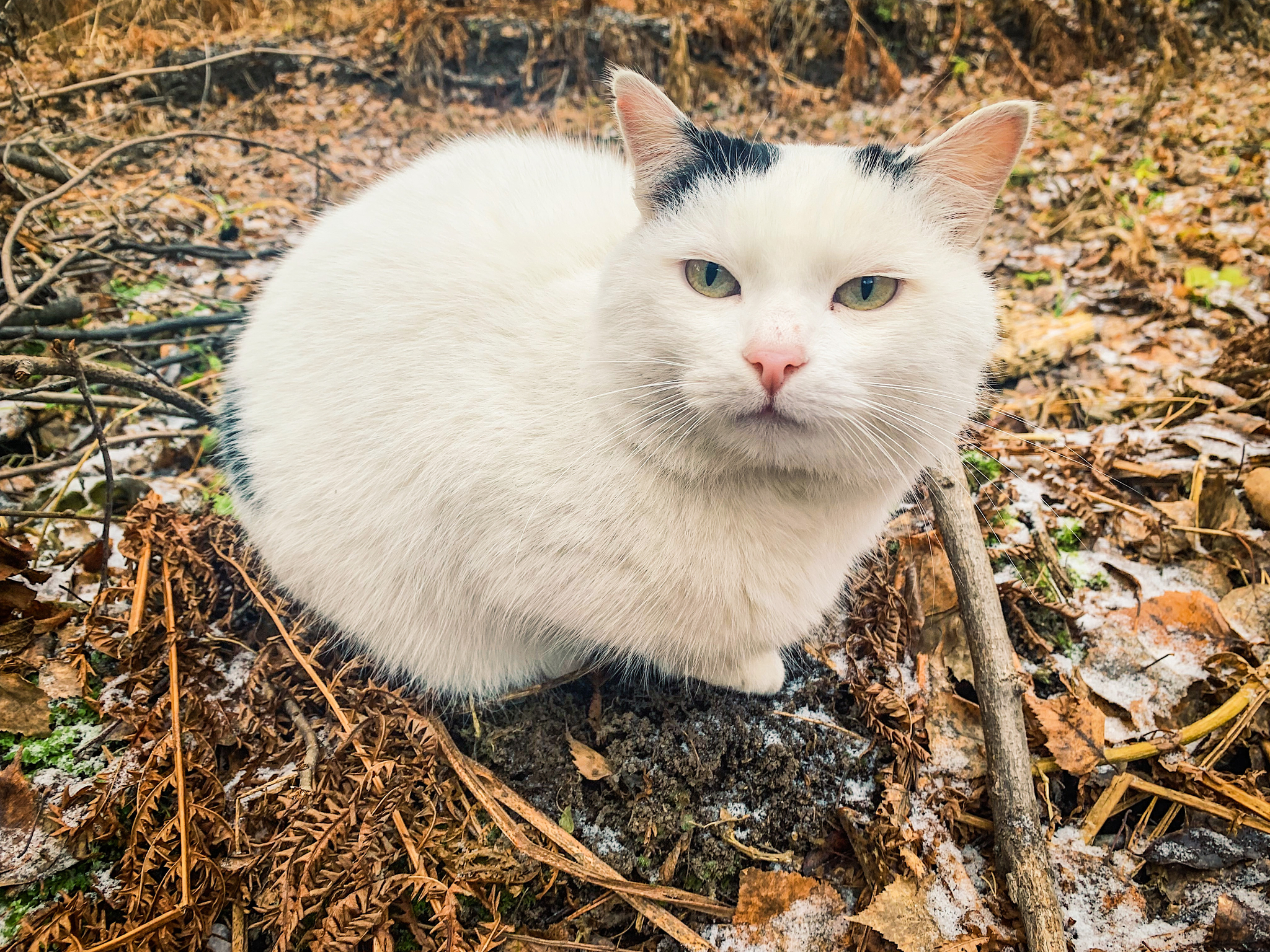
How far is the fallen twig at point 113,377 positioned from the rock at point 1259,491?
312 centimetres

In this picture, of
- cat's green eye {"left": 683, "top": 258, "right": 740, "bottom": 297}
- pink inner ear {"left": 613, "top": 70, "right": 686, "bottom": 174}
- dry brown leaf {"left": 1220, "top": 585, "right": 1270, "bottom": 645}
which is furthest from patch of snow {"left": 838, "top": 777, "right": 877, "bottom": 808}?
pink inner ear {"left": 613, "top": 70, "right": 686, "bottom": 174}

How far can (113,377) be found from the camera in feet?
5.45

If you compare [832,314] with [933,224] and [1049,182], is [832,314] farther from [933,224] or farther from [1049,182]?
[1049,182]

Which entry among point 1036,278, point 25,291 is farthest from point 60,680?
point 1036,278

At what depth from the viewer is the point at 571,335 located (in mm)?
1532

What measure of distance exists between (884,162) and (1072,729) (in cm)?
138

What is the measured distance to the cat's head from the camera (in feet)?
3.93

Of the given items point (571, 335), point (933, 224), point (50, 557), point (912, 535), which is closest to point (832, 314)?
point (933, 224)

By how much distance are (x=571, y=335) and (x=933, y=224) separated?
838 mm

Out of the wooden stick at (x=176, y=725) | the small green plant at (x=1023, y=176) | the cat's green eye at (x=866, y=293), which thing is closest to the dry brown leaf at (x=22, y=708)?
the wooden stick at (x=176, y=725)

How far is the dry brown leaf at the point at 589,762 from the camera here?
156 centimetres

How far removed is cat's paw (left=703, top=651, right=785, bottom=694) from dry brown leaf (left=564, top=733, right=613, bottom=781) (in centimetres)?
33

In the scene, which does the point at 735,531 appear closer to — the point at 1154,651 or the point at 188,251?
the point at 1154,651

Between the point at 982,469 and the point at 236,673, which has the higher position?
the point at 982,469
